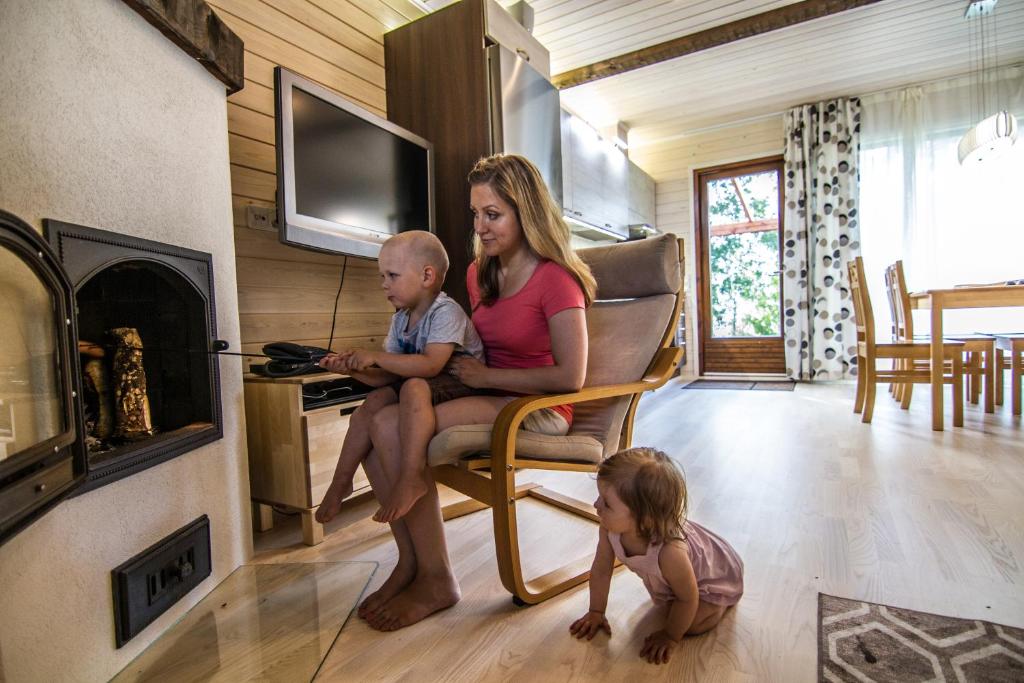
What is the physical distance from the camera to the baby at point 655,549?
1.07m

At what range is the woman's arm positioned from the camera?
1.24 m

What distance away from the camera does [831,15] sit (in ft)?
11.5

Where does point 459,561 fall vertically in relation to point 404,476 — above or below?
below

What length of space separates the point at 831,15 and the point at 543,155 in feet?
7.34

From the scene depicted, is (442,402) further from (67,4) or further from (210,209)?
(67,4)

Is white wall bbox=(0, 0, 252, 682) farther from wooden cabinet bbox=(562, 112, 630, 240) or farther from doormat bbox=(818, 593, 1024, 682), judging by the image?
wooden cabinet bbox=(562, 112, 630, 240)

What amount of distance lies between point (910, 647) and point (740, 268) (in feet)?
16.1

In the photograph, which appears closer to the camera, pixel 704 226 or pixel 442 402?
pixel 442 402

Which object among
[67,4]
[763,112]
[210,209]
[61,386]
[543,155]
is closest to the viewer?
[61,386]

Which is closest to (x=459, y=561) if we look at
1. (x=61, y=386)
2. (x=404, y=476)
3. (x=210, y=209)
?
(x=404, y=476)

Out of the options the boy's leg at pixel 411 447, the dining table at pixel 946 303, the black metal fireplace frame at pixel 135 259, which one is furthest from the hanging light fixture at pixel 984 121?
the black metal fireplace frame at pixel 135 259

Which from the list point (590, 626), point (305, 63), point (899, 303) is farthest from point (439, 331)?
point (899, 303)

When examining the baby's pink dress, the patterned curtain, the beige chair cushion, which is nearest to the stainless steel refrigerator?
the beige chair cushion

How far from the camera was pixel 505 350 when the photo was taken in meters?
1.37
